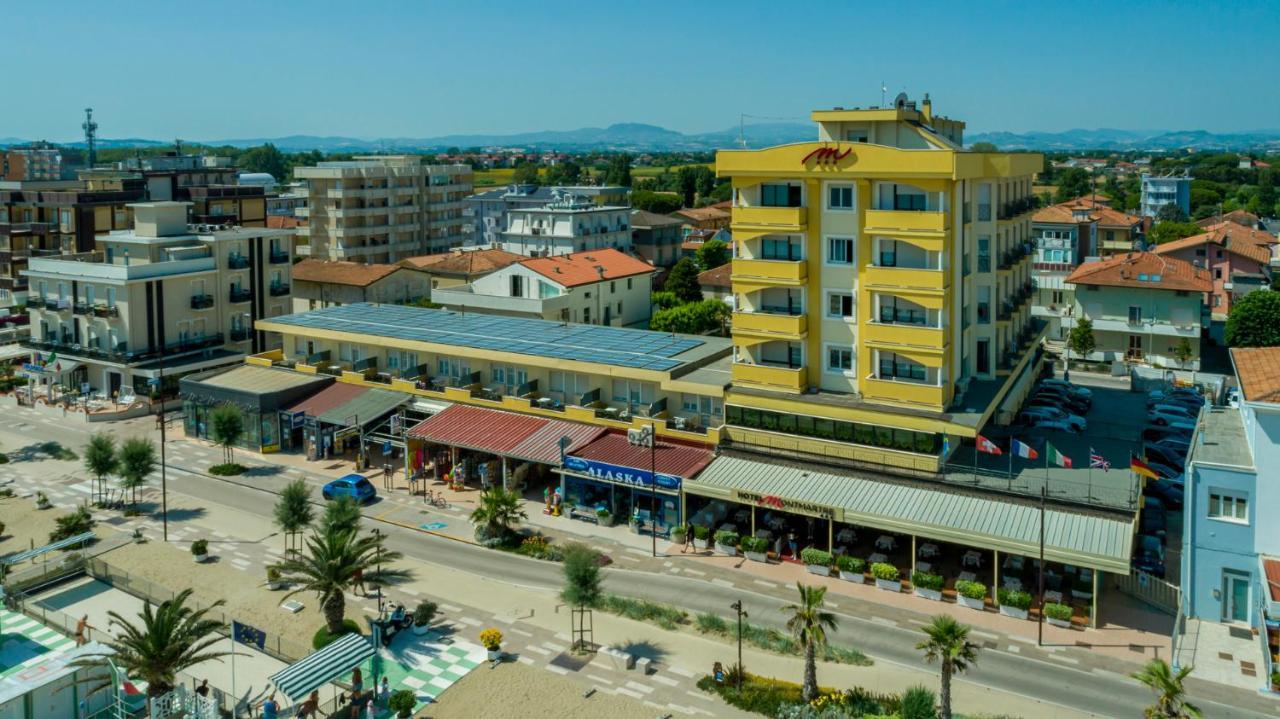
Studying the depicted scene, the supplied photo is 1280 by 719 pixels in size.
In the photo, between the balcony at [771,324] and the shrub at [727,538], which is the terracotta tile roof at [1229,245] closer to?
the balcony at [771,324]

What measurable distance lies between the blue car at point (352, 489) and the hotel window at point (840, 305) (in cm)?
2634

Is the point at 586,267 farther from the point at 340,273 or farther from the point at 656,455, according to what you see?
the point at 656,455

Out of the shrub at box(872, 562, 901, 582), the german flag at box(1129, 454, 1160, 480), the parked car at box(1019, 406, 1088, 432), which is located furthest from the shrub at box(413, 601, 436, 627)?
the parked car at box(1019, 406, 1088, 432)

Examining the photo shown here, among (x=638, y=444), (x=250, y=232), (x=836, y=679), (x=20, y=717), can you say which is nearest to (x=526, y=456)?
(x=638, y=444)

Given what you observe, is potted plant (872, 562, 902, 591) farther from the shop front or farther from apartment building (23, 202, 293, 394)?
apartment building (23, 202, 293, 394)

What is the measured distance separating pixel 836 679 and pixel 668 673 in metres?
5.96

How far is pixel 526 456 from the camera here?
171 ft

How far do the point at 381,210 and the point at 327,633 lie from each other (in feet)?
317

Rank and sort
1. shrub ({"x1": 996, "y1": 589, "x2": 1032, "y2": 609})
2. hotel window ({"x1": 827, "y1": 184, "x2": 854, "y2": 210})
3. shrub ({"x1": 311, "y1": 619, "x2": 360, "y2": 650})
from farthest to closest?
hotel window ({"x1": 827, "y1": 184, "x2": 854, "y2": 210}), shrub ({"x1": 996, "y1": 589, "x2": 1032, "y2": 609}), shrub ({"x1": 311, "y1": 619, "x2": 360, "y2": 650})

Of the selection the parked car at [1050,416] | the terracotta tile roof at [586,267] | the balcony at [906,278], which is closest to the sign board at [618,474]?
the balcony at [906,278]

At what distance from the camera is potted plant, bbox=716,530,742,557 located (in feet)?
152

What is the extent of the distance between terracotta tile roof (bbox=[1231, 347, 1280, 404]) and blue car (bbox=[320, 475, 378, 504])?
136 feet

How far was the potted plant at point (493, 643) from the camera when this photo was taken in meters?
37.2

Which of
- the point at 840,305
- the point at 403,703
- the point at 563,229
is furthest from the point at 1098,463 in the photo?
the point at 563,229
